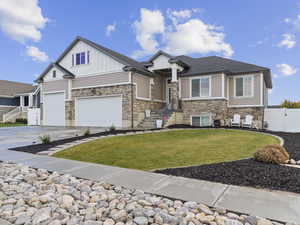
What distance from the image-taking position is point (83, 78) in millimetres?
15414

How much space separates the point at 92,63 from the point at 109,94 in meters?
3.15

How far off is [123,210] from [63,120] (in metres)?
15.4

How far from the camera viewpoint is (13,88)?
1104 inches

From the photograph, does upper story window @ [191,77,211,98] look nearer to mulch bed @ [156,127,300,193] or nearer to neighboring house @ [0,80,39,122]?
mulch bed @ [156,127,300,193]

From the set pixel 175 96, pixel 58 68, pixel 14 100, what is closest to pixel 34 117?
pixel 58 68

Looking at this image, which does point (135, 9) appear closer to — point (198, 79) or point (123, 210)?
point (198, 79)

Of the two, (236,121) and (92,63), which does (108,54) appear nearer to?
(92,63)

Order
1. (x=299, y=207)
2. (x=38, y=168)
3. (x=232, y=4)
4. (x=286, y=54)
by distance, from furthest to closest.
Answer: (x=286, y=54) → (x=232, y=4) → (x=38, y=168) → (x=299, y=207)

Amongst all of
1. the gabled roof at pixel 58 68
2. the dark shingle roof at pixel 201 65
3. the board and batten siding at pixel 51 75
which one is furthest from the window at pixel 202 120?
the board and batten siding at pixel 51 75

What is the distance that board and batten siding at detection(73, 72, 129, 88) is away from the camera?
13633mm

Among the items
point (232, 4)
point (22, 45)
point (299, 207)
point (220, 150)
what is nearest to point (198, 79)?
point (232, 4)

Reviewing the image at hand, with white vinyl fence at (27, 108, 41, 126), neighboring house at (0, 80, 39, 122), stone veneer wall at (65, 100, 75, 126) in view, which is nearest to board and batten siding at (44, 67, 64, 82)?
stone veneer wall at (65, 100, 75, 126)

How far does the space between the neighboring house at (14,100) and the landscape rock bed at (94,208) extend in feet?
80.8

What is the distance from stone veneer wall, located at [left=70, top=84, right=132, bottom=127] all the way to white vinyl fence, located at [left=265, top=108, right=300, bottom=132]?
31.2 ft
